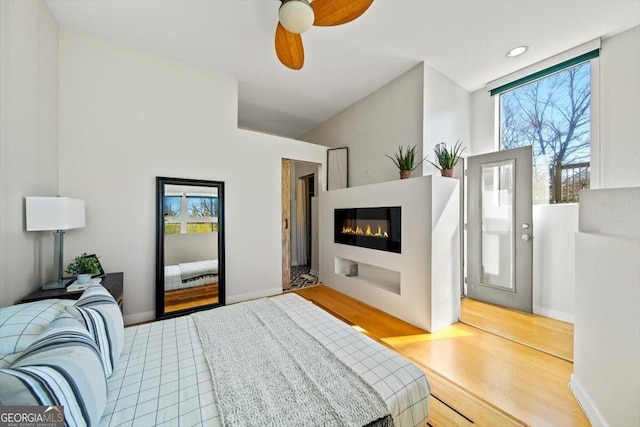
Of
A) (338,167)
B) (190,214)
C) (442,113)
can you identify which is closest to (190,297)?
(190,214)

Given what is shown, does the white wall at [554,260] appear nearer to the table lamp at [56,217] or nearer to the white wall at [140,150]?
the white wall at [140,150]

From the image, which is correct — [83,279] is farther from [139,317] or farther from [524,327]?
[524,327]

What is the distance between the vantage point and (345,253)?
3533 mm

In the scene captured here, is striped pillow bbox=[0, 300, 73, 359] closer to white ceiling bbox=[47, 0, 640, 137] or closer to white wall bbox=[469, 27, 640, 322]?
white ceiling bbox=[47, 0, 640, 137]

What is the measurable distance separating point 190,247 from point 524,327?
3.88 m

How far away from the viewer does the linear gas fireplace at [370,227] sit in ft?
9.19

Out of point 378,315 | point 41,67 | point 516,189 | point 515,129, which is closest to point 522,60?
point 515,129

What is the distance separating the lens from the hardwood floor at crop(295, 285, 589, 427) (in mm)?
1407

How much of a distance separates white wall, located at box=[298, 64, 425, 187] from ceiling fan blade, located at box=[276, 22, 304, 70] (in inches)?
63.3

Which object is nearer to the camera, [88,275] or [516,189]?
[88,275]

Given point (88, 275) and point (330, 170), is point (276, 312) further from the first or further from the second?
point (330, 170)

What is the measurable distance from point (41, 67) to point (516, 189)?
198 inches

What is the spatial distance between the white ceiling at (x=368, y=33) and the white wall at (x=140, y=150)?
303mm

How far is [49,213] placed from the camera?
Answer: 179 centimetres
